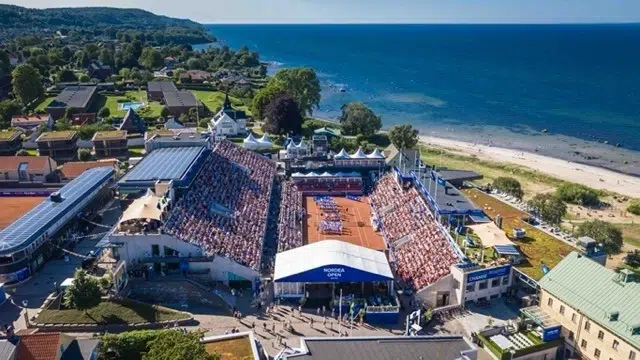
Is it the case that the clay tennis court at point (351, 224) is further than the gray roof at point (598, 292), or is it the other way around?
the clay tennis court at point (351, 224)

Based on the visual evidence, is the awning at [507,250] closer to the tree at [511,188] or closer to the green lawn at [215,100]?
the tree at [511,188]

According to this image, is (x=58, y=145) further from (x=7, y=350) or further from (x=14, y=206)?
(x=7, y=350)

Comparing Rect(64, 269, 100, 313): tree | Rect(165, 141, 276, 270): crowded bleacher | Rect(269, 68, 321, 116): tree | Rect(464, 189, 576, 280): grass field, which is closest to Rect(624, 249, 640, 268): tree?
Rect(464, 189, 576, 280): grass field

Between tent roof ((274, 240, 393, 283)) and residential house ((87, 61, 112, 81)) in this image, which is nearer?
tent roof ((274, 240, 393, 283))

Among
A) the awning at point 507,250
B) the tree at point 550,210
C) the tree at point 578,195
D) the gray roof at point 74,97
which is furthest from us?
the gray roof at point 74,97

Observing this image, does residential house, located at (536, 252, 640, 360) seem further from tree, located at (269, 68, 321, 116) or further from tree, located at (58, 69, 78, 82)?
tree, located at (58, 69, 78, 82)

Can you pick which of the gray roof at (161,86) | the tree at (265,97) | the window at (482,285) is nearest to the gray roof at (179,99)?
the gray roof at (161,86)

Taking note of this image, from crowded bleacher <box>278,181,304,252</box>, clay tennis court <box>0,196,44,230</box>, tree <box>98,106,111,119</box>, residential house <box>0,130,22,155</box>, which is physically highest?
tree <box>98,106,111,119</box>
